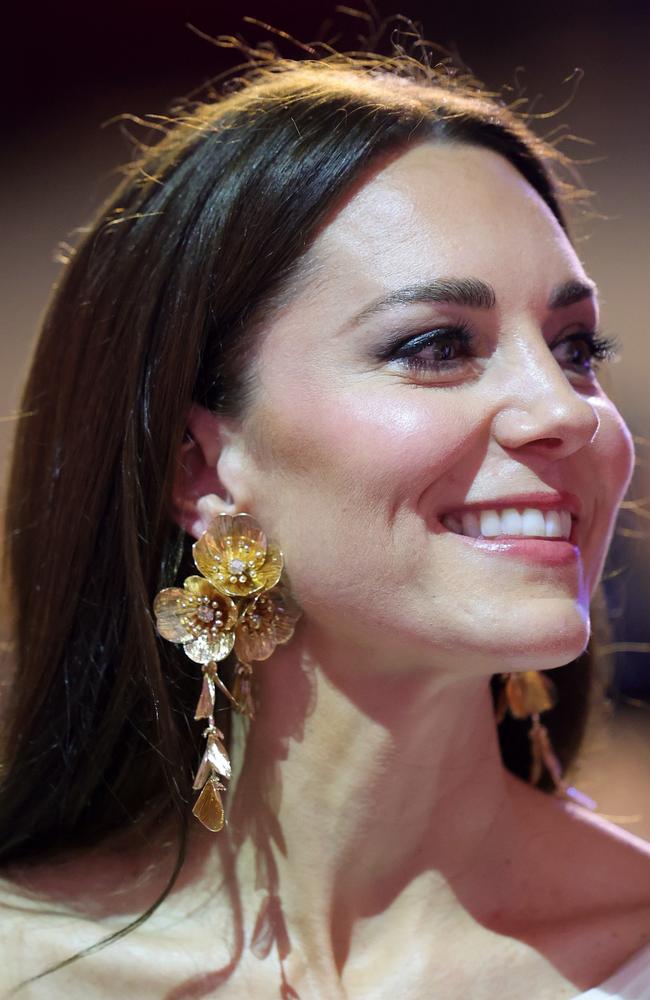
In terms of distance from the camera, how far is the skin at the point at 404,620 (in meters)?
1.35

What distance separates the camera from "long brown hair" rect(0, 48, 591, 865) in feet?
4.88

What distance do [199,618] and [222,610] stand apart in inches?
1.2

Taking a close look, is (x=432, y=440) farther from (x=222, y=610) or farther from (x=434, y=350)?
(x=222, y=610)

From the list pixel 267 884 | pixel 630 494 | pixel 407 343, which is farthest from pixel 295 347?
pixel 630 494

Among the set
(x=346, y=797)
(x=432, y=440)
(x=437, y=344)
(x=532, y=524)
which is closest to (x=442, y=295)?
(x=437, y=344)

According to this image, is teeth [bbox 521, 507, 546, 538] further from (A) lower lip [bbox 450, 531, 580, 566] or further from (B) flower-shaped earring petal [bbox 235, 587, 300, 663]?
(B) flower-shaped earring petal [bbox 235, 587, 300, 663]

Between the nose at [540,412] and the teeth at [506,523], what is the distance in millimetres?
71

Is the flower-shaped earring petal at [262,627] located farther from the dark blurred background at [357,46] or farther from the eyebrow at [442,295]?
the dark blurred background at [357,46]

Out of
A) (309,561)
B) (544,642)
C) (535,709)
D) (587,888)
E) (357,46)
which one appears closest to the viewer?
(544,642)

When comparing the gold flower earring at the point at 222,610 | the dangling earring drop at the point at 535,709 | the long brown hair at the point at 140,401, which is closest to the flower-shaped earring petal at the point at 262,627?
the gold flower earring at the point at 222,610

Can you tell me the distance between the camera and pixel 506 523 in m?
1.36

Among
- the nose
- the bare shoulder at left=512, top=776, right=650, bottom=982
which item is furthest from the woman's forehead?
the bare shoulder at left=512, top=776, right=650, bottom=982

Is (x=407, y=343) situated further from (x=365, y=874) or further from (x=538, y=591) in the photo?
(x=365, y=874)

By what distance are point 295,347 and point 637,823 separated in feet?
5.93
